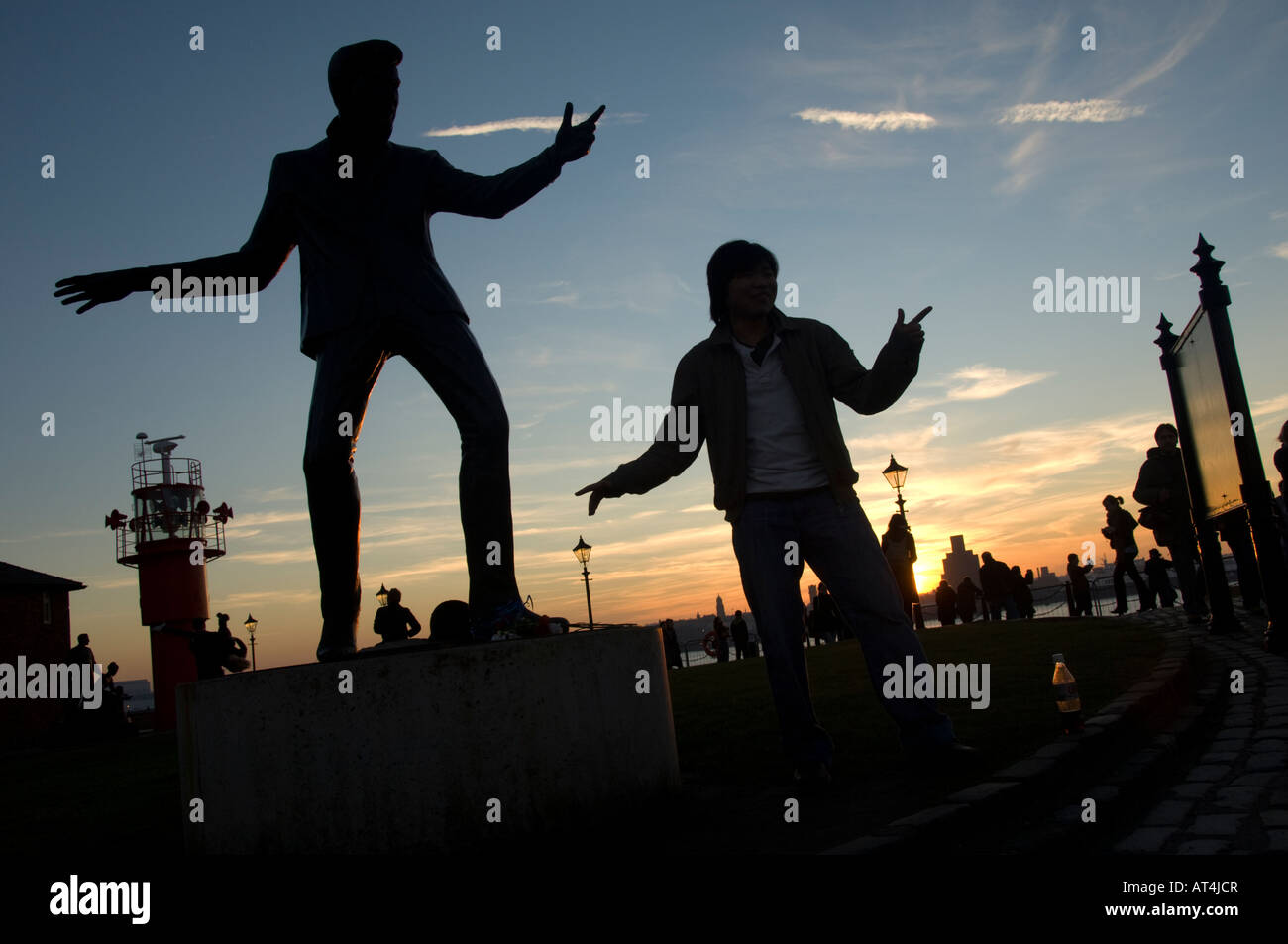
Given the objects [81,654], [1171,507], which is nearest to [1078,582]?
[1171,507]

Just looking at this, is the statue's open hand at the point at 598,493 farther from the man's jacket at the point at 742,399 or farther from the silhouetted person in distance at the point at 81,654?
the silhouetted person in distance at the point at 81,654

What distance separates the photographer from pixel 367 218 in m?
4.08

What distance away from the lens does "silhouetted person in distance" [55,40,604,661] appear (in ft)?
12.7

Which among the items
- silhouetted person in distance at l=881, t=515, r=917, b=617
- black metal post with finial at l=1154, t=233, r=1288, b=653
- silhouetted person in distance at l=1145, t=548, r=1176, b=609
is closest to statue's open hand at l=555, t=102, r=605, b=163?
black metal post with finial at l=1154, t=233, r=1288, b=653

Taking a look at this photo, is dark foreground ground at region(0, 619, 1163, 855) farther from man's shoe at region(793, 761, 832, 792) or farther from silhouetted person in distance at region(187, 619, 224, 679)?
silhouetted person in distance at region(187, 619, 224, 679)

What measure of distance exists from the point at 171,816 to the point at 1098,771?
4618 millimetres

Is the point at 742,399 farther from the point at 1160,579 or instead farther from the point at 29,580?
the point at 29,580

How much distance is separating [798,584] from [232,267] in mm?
2938

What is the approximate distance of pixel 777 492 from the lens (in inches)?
156

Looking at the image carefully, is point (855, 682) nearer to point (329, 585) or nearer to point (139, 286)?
point (329, 585)

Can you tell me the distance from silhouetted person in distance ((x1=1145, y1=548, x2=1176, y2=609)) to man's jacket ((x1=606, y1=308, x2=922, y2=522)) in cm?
1315
